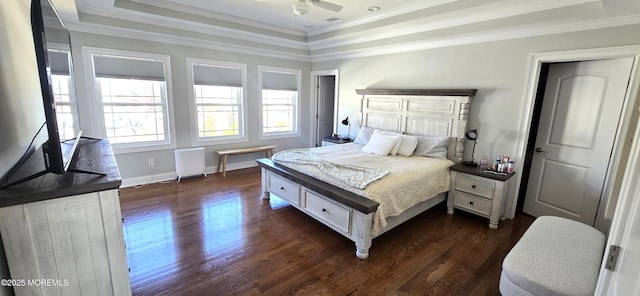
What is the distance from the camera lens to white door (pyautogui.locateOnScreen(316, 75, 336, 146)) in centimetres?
→ 619

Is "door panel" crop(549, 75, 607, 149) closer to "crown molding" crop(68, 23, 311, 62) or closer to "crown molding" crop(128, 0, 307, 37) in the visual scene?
"crown molding" crop(128, 0, 307, 37)

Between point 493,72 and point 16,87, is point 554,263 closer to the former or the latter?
point 493,72

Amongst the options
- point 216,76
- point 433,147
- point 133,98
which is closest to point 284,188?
point 433,147

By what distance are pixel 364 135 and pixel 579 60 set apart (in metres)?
2.80

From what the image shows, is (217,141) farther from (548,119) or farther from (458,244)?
(548,119)

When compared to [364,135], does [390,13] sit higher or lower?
higher

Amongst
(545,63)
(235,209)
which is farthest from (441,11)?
(235,209)

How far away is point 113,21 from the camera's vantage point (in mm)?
3637

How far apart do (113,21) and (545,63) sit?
5.44 metres

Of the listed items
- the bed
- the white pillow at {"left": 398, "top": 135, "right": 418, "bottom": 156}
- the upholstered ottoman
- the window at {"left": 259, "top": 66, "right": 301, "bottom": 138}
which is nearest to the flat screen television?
the bed

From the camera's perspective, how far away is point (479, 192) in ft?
10.6

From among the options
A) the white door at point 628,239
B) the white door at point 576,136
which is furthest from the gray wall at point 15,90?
the white door at point 576,136

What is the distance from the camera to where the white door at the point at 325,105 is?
6.19 metres

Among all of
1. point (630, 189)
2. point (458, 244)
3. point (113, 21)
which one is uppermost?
point (113, 21)
